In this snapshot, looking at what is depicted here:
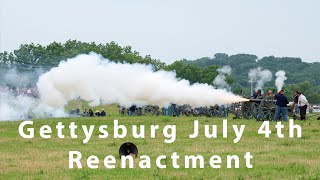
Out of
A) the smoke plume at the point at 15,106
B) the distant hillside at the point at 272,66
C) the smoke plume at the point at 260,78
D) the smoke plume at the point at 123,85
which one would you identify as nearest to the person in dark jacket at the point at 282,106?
the smoke plume at the point at 123,85

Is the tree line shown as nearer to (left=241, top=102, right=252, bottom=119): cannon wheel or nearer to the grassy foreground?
(left=241, top=102, right=252, bottom=119): cannon wheel

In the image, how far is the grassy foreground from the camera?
44.4 ft

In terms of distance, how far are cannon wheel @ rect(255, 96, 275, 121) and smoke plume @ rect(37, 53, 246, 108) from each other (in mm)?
2376

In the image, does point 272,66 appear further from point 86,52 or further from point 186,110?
point 186,110

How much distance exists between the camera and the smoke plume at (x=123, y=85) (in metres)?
25.8

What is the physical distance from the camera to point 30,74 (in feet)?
188

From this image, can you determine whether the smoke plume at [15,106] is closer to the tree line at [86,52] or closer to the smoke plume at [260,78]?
the tree line at [86,52]

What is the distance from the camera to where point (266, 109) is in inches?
1179

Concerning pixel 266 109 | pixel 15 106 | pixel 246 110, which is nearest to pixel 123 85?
pixel 266 109

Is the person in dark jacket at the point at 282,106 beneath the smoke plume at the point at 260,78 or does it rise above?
beneath

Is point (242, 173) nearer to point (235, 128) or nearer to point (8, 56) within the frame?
point (235, 128)

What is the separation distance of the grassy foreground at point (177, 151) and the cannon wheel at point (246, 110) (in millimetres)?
7934

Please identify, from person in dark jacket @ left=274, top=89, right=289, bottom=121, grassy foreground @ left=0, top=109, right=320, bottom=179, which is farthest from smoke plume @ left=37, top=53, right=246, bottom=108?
grassy foreground @ left=0, top=109, right=320, bottom=179

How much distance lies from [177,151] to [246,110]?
1540 cm
